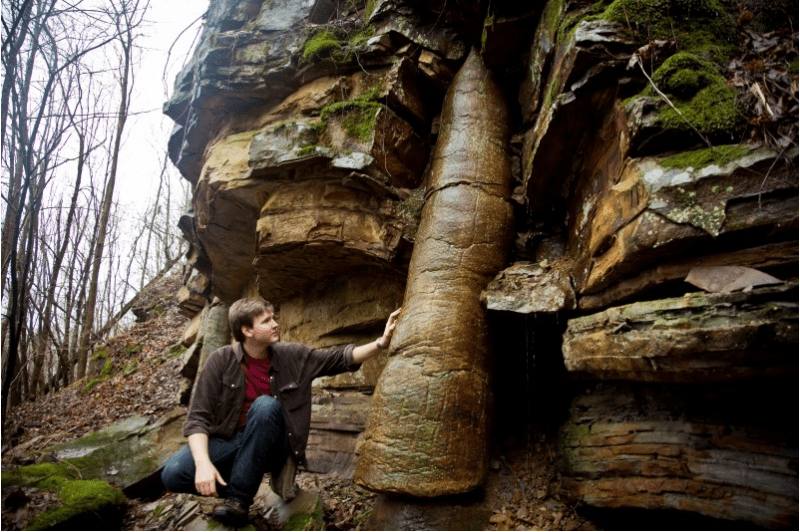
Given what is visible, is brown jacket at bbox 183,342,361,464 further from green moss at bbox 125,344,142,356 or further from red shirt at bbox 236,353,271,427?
green moss at bbox 125,344,142,356

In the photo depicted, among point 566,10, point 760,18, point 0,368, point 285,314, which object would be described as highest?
point 566,10

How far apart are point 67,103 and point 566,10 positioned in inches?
189

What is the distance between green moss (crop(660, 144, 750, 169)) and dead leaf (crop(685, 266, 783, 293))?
759mm

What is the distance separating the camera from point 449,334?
4.42 m

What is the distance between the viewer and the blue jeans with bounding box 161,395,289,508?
3693 millimetres

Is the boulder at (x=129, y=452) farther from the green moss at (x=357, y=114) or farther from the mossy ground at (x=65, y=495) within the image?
the green moss at (x=357, y=114)

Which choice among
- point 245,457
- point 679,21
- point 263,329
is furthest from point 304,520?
point 679,21

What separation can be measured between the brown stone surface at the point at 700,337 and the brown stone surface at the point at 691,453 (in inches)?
20.9

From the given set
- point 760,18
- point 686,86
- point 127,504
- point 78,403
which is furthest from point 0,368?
point 78,403

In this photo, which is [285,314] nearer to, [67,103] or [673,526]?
[67,103]

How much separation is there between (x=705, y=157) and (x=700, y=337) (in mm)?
1332

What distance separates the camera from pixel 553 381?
4.94m

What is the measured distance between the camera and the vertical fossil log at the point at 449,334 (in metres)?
3.99

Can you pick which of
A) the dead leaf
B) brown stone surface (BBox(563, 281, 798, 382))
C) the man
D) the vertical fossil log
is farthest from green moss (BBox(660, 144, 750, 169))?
the man
